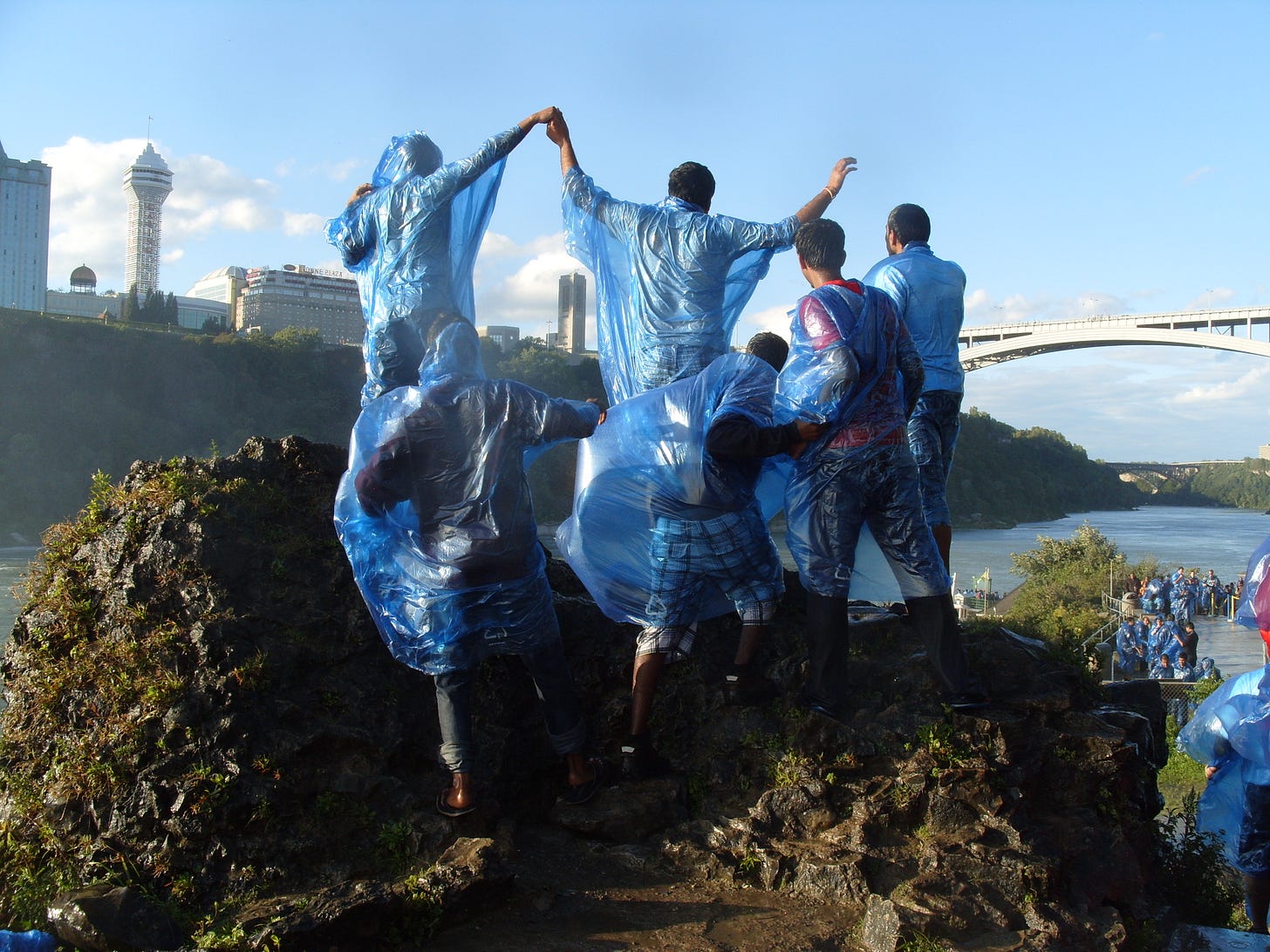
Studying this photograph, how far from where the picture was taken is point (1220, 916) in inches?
146

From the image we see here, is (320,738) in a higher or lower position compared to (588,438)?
lower

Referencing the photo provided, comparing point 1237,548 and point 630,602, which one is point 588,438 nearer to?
point 630,602

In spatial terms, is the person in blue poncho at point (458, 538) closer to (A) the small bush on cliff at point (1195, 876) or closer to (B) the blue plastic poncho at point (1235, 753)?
(A) the small bush on cliff at point (1195, 876)

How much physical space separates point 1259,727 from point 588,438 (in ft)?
8.77

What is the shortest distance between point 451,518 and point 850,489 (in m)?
1.33

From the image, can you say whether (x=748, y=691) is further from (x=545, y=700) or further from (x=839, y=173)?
(x=839, y=173)

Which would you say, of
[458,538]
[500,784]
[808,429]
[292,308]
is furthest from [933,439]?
[292,308]

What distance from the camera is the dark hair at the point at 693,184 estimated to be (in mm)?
4254

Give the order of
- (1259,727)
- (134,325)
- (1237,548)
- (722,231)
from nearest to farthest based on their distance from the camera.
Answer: (1259,727) < (722,231) < (134,325) < (1237,548)

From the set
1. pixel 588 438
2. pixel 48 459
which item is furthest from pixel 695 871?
pixel 48 459

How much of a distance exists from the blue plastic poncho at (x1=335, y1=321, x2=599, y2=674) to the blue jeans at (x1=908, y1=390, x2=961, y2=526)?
1.58 m

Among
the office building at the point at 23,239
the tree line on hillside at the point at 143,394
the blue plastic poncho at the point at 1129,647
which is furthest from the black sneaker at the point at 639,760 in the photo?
the office building at the point at 23,239

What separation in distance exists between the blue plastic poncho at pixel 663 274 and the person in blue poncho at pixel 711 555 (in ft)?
2.45

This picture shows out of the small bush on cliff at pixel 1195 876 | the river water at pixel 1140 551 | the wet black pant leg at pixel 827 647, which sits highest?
the wet black pant leg at pixel 827 647
